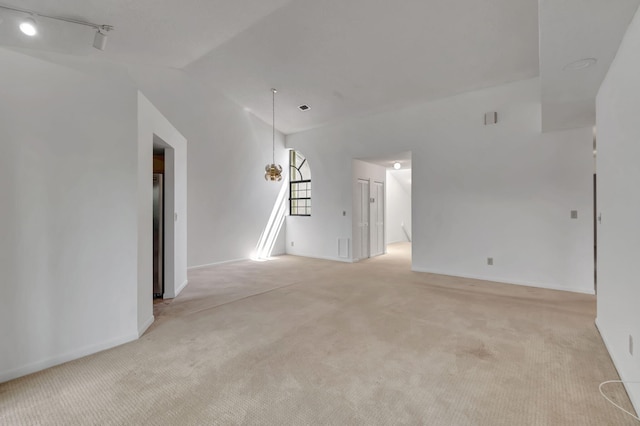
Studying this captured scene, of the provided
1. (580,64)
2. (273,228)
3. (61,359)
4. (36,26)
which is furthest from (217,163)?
(580,64)

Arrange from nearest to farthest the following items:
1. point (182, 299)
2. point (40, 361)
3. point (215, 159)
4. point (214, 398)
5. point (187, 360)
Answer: point (214, 398) < point (40, 361) < point (187, 360) < point (182, 299) < point (215, 159)

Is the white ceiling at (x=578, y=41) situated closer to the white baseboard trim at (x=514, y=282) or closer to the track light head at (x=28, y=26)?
the white baseboard trim at (x=514, y=282)

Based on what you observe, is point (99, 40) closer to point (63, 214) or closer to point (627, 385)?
point (63, 214)

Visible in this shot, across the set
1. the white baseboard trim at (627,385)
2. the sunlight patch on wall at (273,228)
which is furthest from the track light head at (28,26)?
the white baseboard trim at (627,385)

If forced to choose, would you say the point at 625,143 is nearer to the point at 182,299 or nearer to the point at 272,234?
the point at 182,299

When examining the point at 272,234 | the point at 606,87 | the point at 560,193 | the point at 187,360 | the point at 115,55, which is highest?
the point at 115,55

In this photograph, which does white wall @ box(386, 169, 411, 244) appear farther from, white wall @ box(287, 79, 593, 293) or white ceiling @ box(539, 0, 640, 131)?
white ceiling @ box(539, 0, 640, 131)

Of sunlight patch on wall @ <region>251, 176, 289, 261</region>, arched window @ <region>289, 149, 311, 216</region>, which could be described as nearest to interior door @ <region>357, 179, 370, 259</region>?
arched window @ <region>289, 149, 311, 216</region>

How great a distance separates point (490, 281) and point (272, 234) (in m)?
5.33

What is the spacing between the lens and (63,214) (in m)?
2.43

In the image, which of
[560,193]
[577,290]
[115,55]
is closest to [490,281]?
[577,290]

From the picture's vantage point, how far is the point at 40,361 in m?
2.33

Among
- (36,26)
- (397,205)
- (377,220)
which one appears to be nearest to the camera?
(36,26)

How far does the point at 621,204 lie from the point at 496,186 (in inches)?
121
